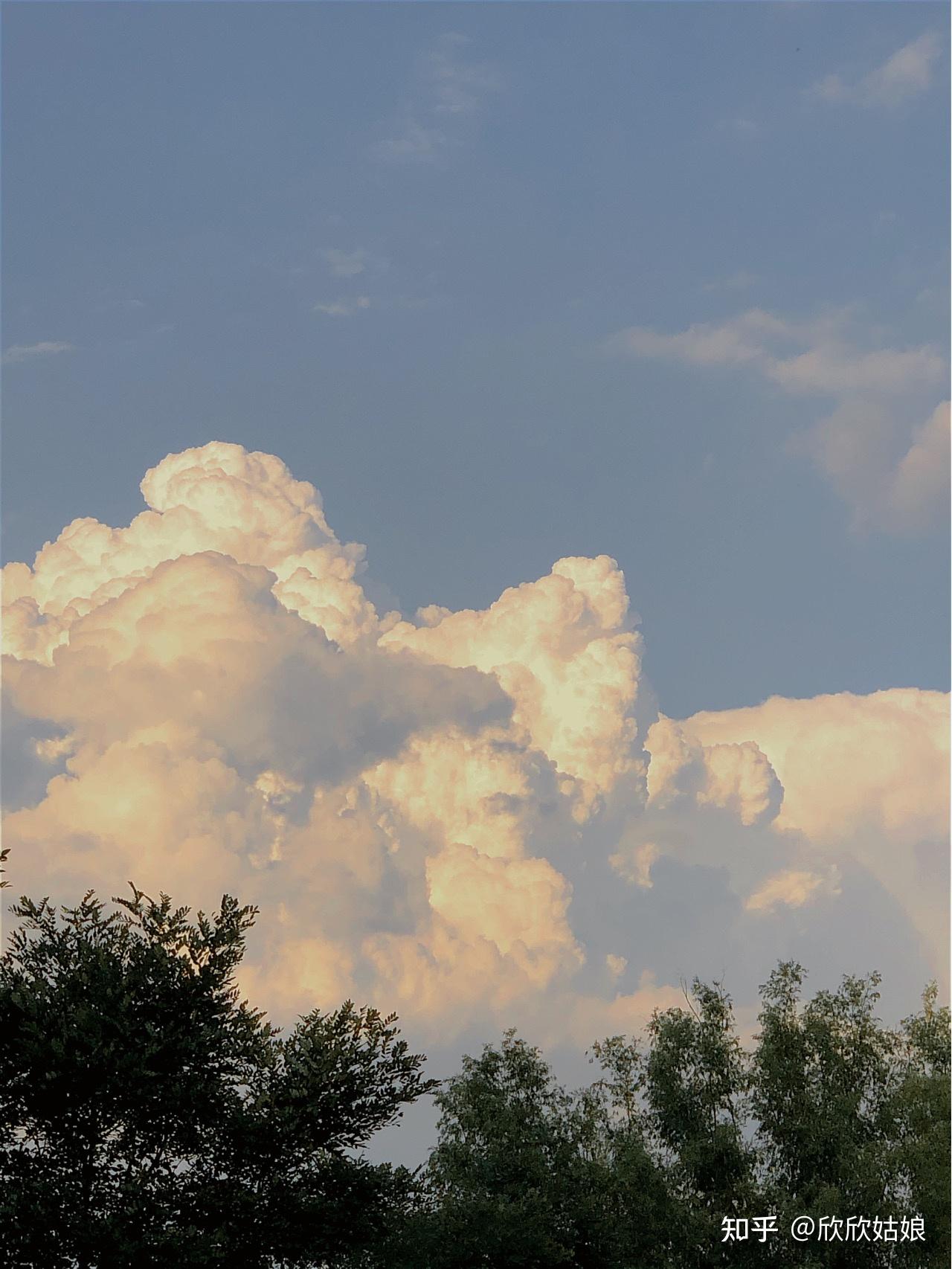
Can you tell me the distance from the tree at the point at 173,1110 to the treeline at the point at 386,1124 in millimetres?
52

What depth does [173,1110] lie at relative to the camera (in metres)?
29.3

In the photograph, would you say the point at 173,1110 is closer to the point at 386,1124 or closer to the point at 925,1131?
the point at 386,1124

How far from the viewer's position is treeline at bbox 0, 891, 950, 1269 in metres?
28.9

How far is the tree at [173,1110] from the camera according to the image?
1109 inches

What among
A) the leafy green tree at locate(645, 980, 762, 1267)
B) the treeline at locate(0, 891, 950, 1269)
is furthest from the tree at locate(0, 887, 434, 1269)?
the leafy green tree at locate(645, 980, 762, 1267)

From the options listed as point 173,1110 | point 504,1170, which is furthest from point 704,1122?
point 173,1110

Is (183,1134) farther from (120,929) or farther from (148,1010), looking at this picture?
(120,929)

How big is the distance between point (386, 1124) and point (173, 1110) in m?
5.02

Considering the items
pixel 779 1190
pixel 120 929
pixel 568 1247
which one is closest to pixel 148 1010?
pixel 120 929

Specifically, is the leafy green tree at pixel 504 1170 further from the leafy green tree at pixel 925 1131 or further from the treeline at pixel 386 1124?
the leafy green tree at pixel 925 1131

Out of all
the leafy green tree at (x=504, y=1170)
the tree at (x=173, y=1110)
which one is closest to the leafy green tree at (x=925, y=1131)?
the leafy green tree at (x=504, y=1170)

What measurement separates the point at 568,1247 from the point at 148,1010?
1669 centimetres

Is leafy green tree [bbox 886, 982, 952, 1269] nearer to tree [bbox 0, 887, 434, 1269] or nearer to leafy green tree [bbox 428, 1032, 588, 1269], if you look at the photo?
leafy green tree [bbox 428, 1032, 588, 1269]

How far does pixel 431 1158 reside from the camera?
143 feet
